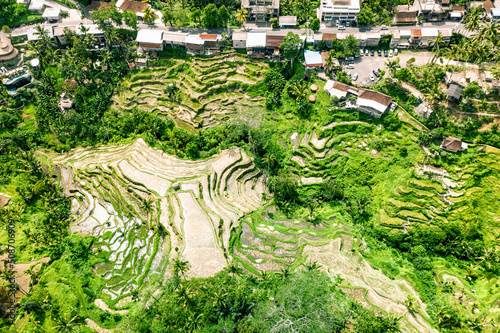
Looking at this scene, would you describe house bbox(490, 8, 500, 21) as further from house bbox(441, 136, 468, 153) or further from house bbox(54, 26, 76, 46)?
house bbox(54, 26, 76, 46)

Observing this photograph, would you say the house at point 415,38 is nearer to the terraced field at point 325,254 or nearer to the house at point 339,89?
the house at point 339,89

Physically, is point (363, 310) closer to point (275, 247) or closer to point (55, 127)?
point (275, 247)

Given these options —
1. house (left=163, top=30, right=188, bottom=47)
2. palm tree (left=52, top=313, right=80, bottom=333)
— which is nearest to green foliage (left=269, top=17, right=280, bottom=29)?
house (left=163, top=30, right=188, bottom=47)

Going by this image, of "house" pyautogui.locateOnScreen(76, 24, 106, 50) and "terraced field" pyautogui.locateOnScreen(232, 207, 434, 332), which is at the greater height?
"house" pyautogui.locateOnScreen(76, 24, 106, 50)

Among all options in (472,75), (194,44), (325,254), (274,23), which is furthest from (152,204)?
(472,75)

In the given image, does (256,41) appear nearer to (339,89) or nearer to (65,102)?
(339,89)

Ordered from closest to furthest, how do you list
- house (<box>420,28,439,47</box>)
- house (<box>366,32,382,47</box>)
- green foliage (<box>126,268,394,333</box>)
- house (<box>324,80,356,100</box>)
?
green foliage (<box>126,268,394,333</box>) < house (<box>324,80,356,100</box>) < house (<box>420,28,439,47</box>) < house (<box>366,32,382,47</box>)
